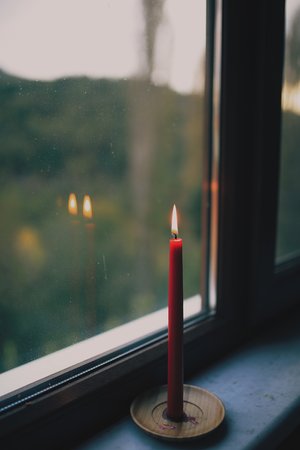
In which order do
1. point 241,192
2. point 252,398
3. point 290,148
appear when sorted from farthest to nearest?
point 290,148
point 241,192
point 252,398

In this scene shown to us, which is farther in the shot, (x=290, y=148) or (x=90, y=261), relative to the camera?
(x=290, y=148)

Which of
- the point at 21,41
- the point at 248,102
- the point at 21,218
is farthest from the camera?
the point at 248,102

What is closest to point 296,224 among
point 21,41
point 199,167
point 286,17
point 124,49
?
point 199,167

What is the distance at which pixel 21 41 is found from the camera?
53 cm

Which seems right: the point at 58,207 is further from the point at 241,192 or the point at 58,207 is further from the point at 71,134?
the point at 241,192

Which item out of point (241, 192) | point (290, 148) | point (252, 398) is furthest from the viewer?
point (290, 148)

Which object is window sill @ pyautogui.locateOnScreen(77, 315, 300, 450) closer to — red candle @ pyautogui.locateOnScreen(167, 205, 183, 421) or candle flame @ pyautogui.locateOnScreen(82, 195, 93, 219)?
red candle @ pyautogui.locateOnScreen(167, 205, 183, 421)

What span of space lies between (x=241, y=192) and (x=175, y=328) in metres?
0.33

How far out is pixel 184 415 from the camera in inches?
22.3

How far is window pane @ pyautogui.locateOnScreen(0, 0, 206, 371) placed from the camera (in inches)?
→ 21.3

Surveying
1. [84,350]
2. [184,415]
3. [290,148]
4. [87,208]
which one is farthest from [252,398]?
[290,148]

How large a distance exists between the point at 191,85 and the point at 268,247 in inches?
12.7

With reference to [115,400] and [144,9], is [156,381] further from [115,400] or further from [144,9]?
[144,9]

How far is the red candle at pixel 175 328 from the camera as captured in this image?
0.51 metres
